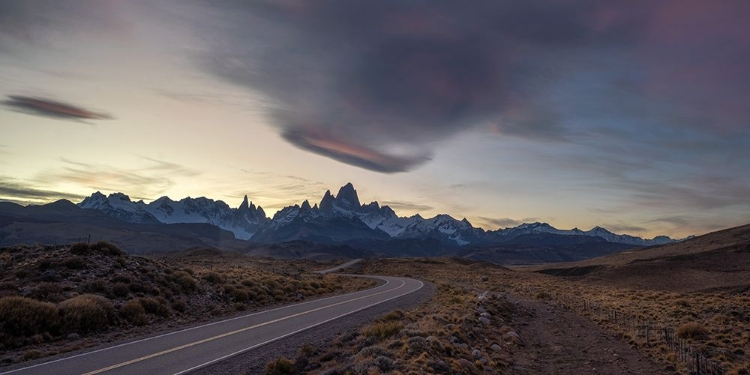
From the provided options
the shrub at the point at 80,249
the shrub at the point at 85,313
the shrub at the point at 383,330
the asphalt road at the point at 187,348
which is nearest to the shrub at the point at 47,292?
the shrub at the point at 85,313

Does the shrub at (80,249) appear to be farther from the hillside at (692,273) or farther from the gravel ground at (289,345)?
the hillside at (692,273)

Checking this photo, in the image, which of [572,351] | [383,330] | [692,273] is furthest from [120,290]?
Result: [692,273]

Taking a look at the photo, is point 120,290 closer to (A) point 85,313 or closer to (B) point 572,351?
(A) point 85,313

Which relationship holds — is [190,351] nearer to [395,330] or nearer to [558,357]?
[395,330]

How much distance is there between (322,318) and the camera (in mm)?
23000

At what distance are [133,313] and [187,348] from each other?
7612mm

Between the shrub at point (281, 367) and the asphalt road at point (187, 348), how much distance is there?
2131 mm

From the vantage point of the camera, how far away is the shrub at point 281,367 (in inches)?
494

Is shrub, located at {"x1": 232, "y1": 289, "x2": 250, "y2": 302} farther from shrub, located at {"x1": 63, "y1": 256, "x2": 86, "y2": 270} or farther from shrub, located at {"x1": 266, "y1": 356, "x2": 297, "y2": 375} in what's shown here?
shrub, located at {"x1": 266, "y1": 356, "x2": 297, "y2": 375}

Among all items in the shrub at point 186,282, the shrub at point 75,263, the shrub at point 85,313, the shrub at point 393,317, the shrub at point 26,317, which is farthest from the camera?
the shrub at point 186,282

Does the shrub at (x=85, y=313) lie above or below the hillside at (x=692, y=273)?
below

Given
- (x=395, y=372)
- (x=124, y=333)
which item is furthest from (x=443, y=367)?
(x=124, y=333)

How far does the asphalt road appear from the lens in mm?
12344

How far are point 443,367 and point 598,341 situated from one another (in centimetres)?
1259
